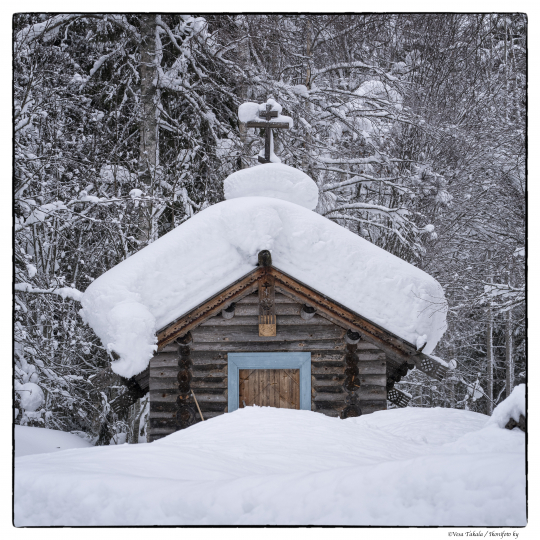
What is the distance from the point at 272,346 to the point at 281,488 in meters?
3.21

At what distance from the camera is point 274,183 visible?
767 centimetres

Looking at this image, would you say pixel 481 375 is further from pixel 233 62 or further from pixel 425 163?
pixel 233 62

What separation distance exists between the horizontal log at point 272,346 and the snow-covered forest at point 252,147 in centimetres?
175

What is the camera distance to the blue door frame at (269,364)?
261 inches

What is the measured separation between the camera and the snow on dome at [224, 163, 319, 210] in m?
7.64

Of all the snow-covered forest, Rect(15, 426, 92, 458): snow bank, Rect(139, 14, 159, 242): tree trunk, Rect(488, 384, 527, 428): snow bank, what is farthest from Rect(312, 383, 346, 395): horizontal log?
Rect(139, 14, 159, 242): tree trunk

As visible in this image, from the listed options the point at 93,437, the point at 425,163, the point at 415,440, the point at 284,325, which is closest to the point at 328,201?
the point at 425,163

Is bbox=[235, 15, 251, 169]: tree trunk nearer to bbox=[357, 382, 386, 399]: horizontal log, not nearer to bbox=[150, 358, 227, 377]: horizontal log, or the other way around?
bbox=[150, 358, 227, 377]: horizontal log

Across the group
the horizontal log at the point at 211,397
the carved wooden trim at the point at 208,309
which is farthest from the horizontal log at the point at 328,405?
the carved wooden trim at the point at 208,309

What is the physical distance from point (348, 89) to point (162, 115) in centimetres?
390

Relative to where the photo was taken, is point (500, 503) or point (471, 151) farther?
point (471, 151)

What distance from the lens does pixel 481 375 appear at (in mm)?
11828

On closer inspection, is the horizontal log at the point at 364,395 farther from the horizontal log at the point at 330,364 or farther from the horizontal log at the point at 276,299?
the horizontal log at the point at 276,299

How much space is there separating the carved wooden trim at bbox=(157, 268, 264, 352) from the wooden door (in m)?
0.86
